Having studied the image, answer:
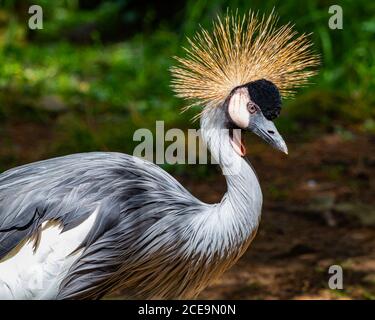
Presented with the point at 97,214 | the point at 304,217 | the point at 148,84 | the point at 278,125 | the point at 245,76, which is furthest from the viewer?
the point at 148,84

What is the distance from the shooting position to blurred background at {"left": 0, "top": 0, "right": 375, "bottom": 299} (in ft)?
11.0

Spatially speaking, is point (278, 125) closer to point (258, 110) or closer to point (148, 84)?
point (148, 84)

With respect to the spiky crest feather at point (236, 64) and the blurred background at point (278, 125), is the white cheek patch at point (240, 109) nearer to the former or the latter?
the spiky crest feather at point (236, 64)

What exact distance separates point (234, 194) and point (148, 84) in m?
3.36

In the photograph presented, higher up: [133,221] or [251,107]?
[251,107]

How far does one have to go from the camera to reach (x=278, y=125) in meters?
4.70

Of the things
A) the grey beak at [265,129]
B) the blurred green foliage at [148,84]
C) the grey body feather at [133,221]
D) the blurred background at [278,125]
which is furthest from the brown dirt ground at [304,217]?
the grey beak at [265,129]

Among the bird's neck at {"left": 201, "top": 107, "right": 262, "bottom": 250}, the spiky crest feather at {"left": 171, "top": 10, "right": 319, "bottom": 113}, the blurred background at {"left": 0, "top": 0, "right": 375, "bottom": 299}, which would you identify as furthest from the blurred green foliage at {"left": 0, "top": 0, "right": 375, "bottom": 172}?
the bird's neck at {"left": 201, "top": 107, "right": 262, "bottom": 250}

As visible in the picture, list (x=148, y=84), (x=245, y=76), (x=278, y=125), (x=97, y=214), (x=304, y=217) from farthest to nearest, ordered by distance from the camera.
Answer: (x=148, y=84)
(x=278, y=125)
(x=304, y=217)
(x=245, y=76)
(x=97, y=214)

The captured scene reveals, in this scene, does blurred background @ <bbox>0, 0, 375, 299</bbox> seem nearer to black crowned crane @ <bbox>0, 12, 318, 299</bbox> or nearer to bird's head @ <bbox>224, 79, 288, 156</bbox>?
black crowned crane @ <bbox>0, 12, 318, 299</bbox>

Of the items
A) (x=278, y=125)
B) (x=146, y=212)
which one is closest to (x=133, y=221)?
(x=146, y=212)

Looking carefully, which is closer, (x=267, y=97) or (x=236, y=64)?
(x=267, y=97)

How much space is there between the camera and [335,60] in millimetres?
5398

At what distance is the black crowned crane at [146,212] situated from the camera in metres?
2.29
